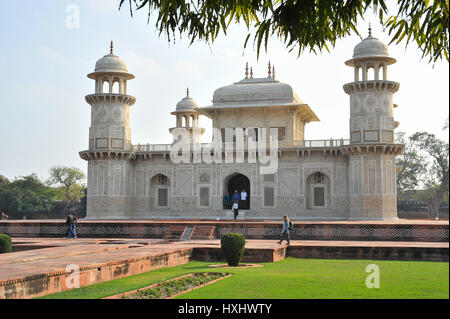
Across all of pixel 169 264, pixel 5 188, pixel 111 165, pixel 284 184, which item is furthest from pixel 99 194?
pixel 5 188

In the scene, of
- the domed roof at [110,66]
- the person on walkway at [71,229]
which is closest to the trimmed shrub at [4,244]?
the person on walkway at [71,229]

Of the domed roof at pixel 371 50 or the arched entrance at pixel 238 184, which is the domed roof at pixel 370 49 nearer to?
the domed roof at pixel 371 50

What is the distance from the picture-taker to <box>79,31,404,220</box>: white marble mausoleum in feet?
82.1

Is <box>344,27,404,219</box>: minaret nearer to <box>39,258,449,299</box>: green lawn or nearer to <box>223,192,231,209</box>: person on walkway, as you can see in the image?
<box>223,192,231,209</box>: person on walkway

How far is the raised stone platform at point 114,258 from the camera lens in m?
7.92

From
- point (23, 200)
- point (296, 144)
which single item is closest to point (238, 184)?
point (296, 144)

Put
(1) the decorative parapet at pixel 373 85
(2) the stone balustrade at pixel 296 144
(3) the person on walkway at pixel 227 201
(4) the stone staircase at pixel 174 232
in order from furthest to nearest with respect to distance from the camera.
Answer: (3) the person on walkway at pixel 227 201 < (2) the stone balustrade at pixel 296 144 < (1) the decorative parapet at pixel 373 85 < (4) the stone staircase at pixel 174 232

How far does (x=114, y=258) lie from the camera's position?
10570 mm

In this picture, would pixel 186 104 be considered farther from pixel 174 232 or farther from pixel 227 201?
pixel 174 232

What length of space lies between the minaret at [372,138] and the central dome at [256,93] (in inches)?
161

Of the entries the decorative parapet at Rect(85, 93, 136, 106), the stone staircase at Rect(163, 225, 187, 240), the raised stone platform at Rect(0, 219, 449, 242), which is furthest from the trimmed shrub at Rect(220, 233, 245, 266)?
the decorative parapet at Rect(85, 93, 136, 106)

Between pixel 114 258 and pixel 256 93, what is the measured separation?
65.3 feet

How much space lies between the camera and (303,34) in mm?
4969

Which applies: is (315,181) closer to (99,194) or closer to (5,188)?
(99,194)
